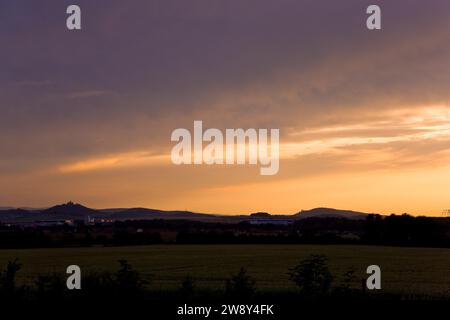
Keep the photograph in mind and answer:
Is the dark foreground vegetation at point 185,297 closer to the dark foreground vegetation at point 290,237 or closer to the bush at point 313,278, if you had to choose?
the bush at point 313,278

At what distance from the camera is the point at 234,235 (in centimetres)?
9856

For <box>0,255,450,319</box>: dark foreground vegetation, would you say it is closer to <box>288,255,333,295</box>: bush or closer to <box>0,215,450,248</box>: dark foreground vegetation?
<box>288,255,333,295</box>: bush

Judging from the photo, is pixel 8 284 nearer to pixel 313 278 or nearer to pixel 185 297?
pixel 185 297

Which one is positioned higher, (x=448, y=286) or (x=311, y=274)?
(x=311, y=274)

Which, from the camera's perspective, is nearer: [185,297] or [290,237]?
[185,297]

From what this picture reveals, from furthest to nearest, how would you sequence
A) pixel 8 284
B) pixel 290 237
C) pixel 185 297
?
pixel 290 237
pixel 8 284
pixel 185 297

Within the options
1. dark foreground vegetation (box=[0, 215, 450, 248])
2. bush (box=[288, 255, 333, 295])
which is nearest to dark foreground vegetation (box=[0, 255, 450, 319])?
bush (box=[288, 255, 333, 295])

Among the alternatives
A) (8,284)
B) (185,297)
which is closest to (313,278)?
(185,297)

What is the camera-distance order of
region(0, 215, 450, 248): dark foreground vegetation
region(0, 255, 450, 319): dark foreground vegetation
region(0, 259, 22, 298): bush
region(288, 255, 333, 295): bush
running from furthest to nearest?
region(0, 215, 450, 248): dark foreground vegetation, region(288, 255, 333, 295): bush, region(0, 259, 22, 298): bush, region(0, 255, 450, 319): dark foreground vegetation
